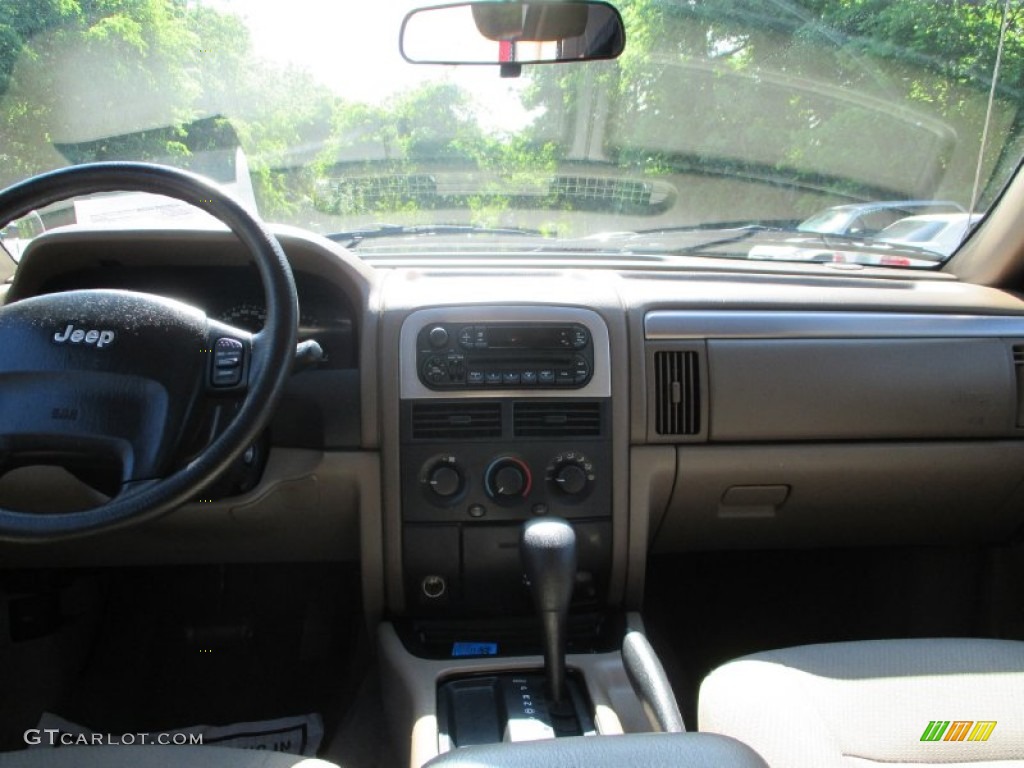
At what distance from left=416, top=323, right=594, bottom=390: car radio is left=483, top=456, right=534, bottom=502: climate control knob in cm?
17

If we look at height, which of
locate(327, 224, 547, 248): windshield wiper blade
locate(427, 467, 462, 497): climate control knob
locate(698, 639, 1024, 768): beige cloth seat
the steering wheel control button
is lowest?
locate(698, 639, 1024, 768): beige cloth seat

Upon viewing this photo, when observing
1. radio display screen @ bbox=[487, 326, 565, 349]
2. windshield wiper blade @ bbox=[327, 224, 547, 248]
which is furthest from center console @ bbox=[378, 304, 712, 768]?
windshield wiper blade @ bbox=[327, 224, 547, 248]

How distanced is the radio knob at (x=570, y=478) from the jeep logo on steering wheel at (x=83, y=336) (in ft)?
3.11

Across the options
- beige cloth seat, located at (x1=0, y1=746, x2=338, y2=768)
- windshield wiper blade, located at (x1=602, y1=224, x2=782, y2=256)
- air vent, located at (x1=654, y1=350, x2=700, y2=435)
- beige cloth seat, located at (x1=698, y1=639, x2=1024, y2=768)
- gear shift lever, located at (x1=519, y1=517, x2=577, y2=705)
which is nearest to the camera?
beige cloth seat, located at (x1=0, y1=746, x2=338, y2=768)

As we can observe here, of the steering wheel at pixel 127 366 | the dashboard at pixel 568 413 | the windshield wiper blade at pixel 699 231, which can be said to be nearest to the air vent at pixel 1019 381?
the dashboard at pixel 568 413

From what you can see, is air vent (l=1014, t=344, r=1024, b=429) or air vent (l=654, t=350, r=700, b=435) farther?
air vent (l=1014, t=344, r=1024, b=429)

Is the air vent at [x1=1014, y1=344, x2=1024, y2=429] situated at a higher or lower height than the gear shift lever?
higher

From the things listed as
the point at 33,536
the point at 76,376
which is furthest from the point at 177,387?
the point at 33,536

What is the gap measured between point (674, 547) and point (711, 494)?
28 cm

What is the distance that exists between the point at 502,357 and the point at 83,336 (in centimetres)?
83

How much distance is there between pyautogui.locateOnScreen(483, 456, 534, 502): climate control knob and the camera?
1.94m

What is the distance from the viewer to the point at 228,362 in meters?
1.50

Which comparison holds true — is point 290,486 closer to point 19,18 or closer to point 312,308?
point 312,308

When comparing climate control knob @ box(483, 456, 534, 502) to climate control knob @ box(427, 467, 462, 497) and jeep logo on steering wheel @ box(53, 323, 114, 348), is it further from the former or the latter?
jeep logo on steering wheel @ box(53, 323, 114, 348)
